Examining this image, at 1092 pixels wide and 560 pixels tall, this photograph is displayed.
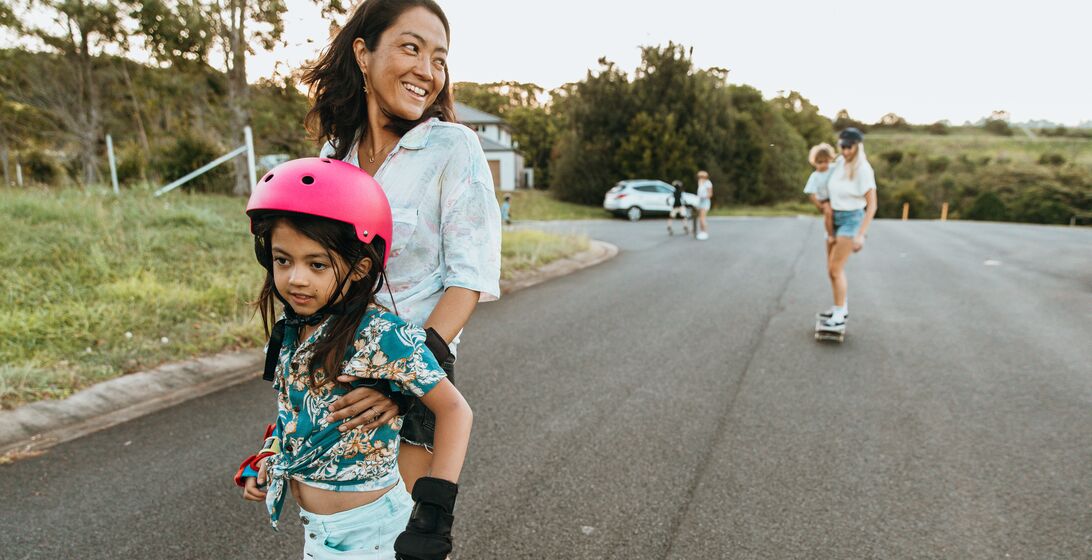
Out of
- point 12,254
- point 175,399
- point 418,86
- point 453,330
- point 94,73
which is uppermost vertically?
point 94,73

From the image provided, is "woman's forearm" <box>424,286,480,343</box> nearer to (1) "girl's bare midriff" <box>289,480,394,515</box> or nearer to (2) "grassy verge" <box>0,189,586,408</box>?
(1) "girl's bare midriff" <box>289,480,394,515</box>

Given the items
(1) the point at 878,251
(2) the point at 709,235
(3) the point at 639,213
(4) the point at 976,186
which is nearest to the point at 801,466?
(1) the point at 878,251

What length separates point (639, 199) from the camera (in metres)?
27.5

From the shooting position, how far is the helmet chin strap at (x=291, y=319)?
1.47 metres

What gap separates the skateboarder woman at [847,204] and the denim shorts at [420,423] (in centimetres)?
533

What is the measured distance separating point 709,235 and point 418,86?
17.6 meters

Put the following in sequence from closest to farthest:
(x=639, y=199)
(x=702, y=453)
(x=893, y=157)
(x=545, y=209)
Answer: (x=702, y=453) → (x=639, y=199) → (x=545, y=209) → (x=893, y=157)

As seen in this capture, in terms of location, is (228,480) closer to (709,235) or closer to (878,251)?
(878,251)

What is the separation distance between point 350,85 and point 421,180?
38cm

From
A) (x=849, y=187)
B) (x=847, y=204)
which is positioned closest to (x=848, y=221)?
(x=847, y=204)

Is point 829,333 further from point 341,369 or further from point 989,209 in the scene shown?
point 989,209

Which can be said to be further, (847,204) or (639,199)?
(639,199)

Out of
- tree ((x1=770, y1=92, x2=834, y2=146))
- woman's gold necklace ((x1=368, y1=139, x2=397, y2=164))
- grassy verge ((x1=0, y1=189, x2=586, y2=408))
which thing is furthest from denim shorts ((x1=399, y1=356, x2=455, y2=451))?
tree ((x1=770, y1=92, x2=834, y2=146))

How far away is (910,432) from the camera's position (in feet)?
12.8
